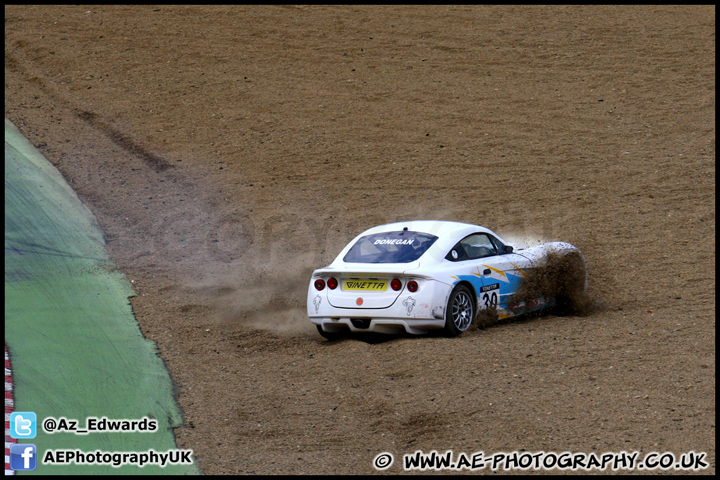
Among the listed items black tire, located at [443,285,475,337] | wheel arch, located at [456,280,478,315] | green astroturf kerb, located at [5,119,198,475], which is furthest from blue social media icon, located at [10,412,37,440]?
wheel arch, located at [456,280,478,315]

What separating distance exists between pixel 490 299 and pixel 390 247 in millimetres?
1505

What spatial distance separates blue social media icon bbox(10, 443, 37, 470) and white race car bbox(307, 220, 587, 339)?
404 centimetres

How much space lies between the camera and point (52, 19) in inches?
966

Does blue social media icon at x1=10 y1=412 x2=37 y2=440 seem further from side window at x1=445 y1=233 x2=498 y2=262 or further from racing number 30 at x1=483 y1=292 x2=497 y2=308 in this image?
racing number 30 at x1=483 y1=292 x2=497 y2=308

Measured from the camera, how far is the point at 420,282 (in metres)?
9.39

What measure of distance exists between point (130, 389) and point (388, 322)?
10.2ft

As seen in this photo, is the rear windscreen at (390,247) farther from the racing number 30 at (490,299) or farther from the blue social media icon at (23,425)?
the blue social media icon at (23,425)

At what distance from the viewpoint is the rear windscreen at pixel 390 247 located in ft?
32.6

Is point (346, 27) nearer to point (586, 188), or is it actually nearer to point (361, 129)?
Answer: point (361, 129)

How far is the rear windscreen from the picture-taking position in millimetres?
9930

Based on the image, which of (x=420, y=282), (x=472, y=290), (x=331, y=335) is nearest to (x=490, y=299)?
(x=472, y=290)

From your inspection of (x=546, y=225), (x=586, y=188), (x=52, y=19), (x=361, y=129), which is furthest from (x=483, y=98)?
(x=52, y=19)
